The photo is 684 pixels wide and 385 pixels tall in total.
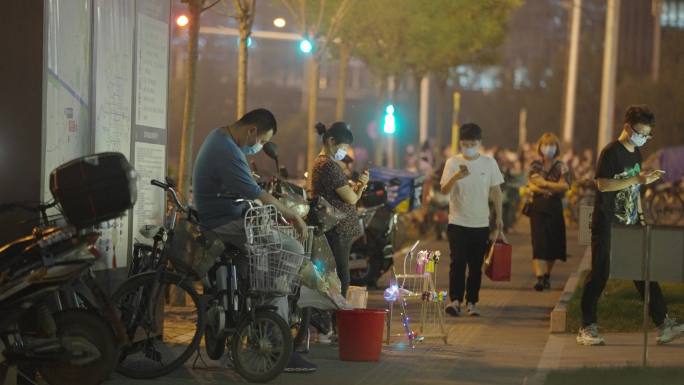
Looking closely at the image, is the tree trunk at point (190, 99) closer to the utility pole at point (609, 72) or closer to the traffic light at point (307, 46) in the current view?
the traffic light at point (307, 46)

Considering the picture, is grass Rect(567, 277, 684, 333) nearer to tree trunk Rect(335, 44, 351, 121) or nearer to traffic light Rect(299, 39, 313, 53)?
traffic light Rect(299, 39, 313, 53)

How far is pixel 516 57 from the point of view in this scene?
138 m

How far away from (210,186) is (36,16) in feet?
5.49

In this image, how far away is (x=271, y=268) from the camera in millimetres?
9883

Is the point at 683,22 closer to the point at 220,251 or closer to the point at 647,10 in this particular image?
the point at 647,10

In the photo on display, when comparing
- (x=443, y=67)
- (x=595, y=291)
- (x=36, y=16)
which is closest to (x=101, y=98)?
(x=36, y=16)

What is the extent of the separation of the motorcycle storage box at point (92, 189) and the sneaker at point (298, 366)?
7.90 ft

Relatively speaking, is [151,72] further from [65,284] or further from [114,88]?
[65,284]

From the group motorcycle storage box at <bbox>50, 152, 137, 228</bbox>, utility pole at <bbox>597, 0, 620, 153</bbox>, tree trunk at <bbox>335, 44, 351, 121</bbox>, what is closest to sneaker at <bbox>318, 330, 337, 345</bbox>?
motorcycle storage box at <bbox>50, 152, 137, 228</bbox>

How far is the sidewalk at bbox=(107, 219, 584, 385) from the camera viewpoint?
402 inches

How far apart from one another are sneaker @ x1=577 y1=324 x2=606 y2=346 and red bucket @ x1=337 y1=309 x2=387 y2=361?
2098 millimetres

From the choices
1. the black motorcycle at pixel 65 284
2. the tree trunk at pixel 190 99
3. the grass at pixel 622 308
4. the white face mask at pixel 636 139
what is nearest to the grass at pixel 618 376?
the white face mask at pixel 636 139

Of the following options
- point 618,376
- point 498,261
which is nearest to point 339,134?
point 498,261

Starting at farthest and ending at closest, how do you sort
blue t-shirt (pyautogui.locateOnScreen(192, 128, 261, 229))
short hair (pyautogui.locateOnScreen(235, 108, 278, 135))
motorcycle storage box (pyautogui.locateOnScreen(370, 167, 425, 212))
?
motorcycle storage box (pyautogui.locateOnScreen(370, 167, 425, 212)) → short hair (pyautogui.locateOnScreen(235, 108, 278, 135)) → blue t-shirt (pyautogui.locateOnScreen(192, 128, 261, 229))
